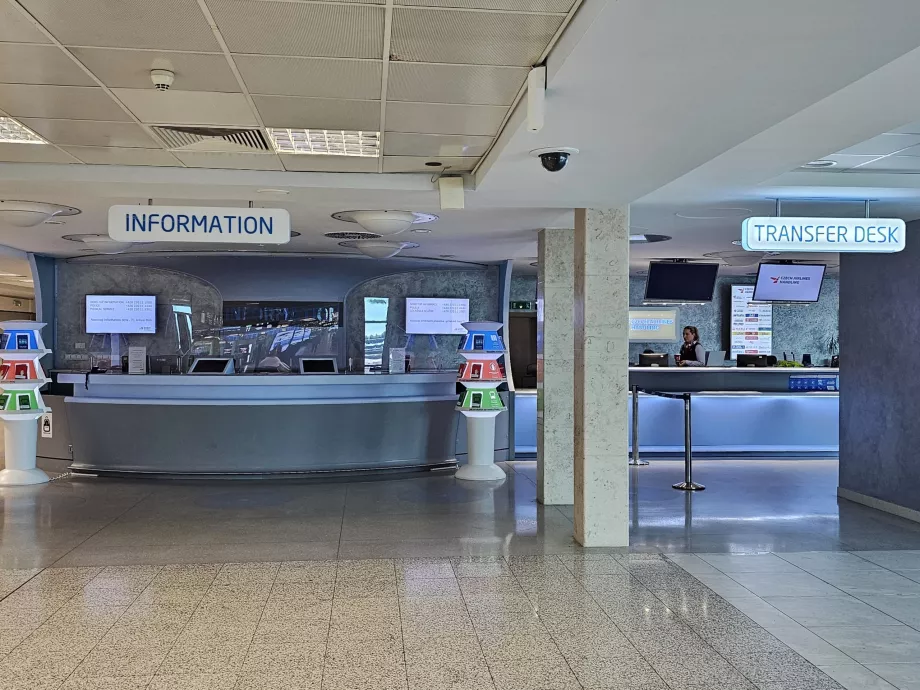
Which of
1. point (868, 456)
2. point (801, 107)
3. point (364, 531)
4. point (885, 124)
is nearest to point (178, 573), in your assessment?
point (364, 531)

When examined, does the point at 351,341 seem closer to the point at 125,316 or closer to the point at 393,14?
the point at 125,316

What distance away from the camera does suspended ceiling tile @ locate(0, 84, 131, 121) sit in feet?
14.1

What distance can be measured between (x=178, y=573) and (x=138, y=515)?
2201 mm

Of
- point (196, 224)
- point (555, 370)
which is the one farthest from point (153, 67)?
point (555, 370)

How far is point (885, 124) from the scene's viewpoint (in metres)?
4.34

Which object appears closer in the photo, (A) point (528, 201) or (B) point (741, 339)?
(A) point (528, 201)

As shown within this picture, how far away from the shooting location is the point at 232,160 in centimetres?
581

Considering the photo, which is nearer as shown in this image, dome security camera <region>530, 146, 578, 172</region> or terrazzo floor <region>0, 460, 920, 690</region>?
terrazzo floor <region>0, 460, 920, 690</region>

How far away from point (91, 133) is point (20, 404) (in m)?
5.33

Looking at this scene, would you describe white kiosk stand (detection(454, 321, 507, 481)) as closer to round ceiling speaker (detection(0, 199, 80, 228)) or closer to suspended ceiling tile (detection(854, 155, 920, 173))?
round ceiling speaker (detection(0, 199, 80, 228))

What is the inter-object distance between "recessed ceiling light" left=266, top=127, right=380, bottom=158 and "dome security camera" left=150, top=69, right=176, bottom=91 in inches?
40.0

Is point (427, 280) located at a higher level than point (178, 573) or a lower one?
higher

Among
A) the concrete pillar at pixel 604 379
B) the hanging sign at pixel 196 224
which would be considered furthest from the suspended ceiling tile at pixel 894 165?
the hanging sign at pixel 196 224

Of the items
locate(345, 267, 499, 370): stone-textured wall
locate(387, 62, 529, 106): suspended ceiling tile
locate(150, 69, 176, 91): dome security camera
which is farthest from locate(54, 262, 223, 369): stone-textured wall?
locate(387, 62, 529, 106): suspended ceiling tile
